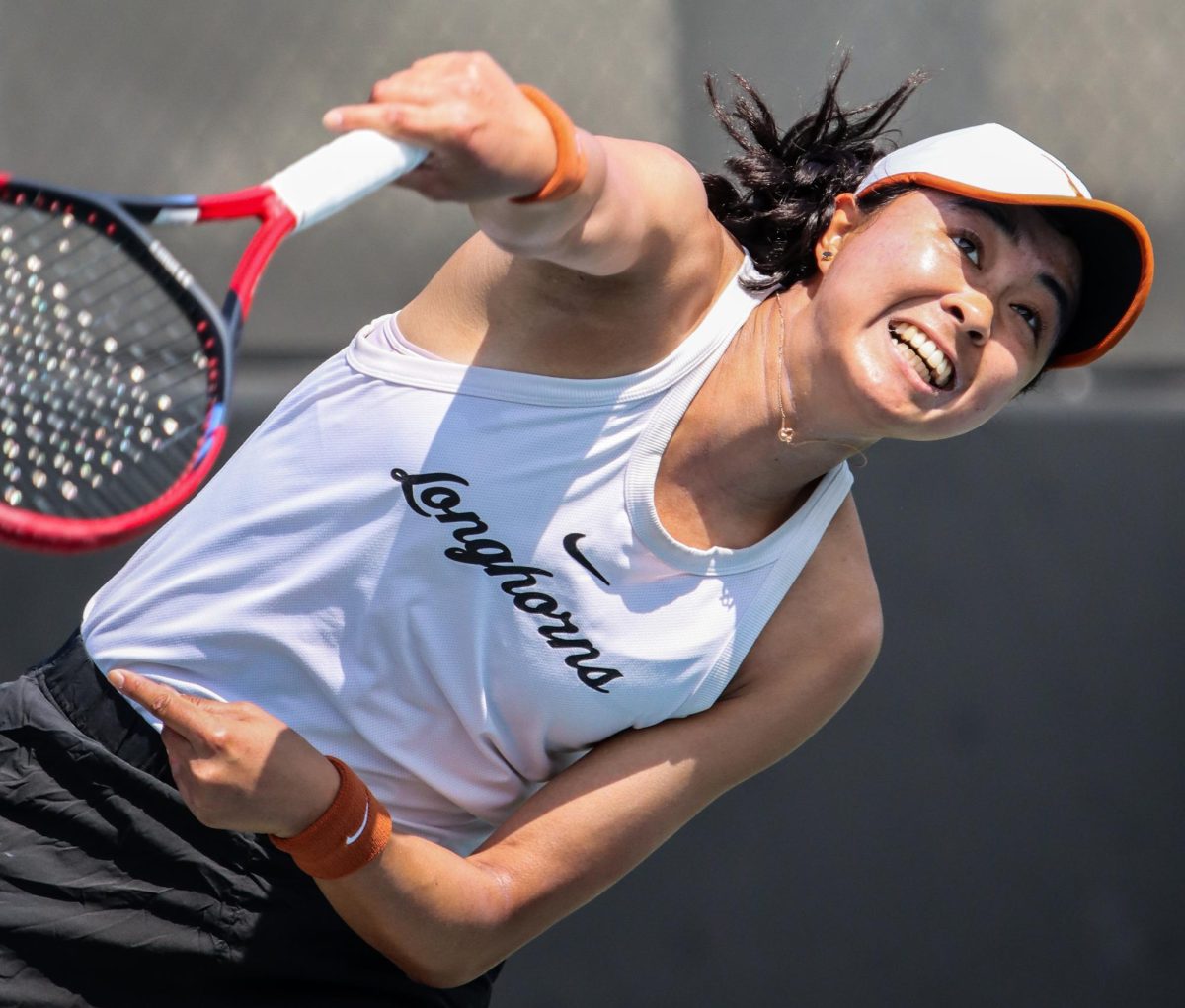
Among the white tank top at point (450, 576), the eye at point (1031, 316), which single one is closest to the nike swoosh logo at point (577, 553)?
the white tank top at point (450, 576)

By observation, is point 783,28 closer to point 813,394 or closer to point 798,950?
point 813,394

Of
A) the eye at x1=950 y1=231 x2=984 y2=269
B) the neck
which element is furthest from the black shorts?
the eye at x1=950 y1=231 x2=984 y2=269

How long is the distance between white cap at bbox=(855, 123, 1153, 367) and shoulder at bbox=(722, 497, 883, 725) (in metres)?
0.26

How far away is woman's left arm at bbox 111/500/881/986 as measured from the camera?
44.6 inches

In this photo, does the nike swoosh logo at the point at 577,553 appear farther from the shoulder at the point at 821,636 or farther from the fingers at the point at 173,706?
the fingers at the point at 173,706

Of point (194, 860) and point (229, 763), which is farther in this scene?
point (194, 860)

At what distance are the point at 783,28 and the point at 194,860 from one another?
140 cm

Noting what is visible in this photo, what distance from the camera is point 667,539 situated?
3.72ft

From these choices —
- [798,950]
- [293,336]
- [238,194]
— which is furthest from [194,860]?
[798,950]

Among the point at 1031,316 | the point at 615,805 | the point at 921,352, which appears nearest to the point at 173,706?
the point at 615,805

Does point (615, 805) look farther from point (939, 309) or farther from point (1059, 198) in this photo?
point (1059, 198)

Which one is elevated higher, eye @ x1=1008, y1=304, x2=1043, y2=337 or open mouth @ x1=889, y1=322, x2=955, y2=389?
eye @ x1=1008, y1=304, x2=1043, y2=337

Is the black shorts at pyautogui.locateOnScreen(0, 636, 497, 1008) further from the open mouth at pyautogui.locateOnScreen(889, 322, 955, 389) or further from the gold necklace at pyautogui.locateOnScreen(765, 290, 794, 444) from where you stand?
the open mouth at pyautogui.locateOnScreen(889, 322, 955, 389)

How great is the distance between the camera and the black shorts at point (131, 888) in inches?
47.4
